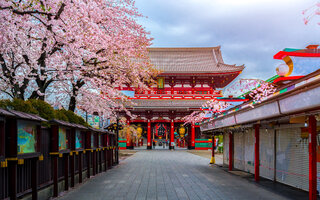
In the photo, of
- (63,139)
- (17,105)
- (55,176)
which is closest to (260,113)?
(63,139)

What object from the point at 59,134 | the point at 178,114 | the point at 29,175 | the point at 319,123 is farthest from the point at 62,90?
the point at 178,114

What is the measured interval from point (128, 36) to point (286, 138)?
33.0ft

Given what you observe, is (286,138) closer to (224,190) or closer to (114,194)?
(224,190)

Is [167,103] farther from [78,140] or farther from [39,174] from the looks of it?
[39,174]

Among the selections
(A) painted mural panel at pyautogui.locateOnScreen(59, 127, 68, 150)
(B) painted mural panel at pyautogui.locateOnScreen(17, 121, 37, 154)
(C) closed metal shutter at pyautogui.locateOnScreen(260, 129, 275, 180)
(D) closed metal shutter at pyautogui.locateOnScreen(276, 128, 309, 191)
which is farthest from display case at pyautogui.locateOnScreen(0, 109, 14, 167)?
(C) closed metal shutter at pyautogui.locateOnScreen(260, 129, 275, 180)

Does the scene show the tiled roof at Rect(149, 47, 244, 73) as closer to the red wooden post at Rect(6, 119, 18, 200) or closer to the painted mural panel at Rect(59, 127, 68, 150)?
the painted mural panel at Rect(59, 127, 68, 150)

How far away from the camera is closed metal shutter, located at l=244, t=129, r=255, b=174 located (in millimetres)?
15250

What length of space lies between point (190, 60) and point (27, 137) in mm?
44037

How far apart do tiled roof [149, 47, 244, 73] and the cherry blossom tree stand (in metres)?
26.2

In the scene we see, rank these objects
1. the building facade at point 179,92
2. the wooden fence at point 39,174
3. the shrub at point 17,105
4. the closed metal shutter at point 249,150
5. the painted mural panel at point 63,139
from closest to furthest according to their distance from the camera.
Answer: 1. the wooden fence at point 39,174
2. the shrub at point 17,105
3. the painted mural panel at point 63,139
4. the closed metal shutter at point 249,150
5. the building facade at point 179,92

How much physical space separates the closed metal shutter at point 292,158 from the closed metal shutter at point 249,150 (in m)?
3.05

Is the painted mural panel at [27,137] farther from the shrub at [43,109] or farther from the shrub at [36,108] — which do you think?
the shrub at [43,109]

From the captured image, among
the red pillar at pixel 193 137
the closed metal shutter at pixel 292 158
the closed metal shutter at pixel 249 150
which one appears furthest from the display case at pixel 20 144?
the red pillar at pixel 193 137

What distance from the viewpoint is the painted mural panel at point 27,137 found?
6492 millimetres
